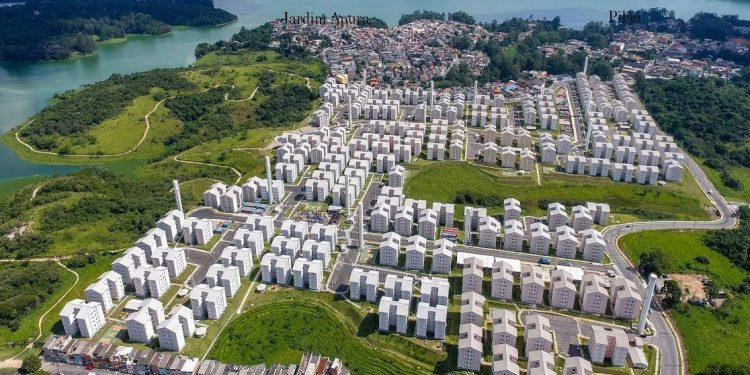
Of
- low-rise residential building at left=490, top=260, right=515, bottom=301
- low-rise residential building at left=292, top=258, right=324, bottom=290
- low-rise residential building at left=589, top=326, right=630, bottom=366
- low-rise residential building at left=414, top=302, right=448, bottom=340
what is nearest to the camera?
low-rise residential building at left=589, top=326, right=630, bottom=366

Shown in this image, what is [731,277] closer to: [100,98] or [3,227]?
[3,227]

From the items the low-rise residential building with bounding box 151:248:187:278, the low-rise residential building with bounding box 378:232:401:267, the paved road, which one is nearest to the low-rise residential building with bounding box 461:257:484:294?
the paved road

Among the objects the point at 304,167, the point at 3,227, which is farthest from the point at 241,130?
the point at 3,227

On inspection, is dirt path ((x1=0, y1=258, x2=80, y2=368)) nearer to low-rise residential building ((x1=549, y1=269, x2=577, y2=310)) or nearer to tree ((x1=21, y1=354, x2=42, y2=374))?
tree ((x1=21, y1=354, x2=42, y2=374))

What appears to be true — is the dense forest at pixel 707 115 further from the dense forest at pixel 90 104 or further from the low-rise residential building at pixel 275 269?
the dense forest at pixel 90 104

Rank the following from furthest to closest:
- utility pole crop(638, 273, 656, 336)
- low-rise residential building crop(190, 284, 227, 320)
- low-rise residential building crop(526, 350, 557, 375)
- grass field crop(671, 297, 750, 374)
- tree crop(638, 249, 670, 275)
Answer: tree crop(638, 249, 670, 275)
low-rise residential building crop(190, 284, 227, 320)
grass field crop(671, 297, 750, 374)
utility pole crop(638, 273, 656, 336)
low-rise residential building crop(526, 350, 557, 375)

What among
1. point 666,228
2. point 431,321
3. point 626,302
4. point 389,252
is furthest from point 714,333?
point 389,252
